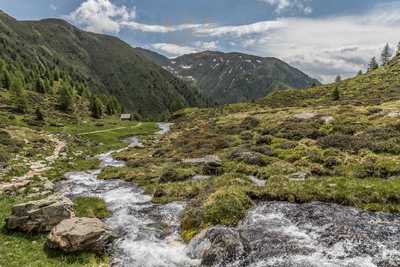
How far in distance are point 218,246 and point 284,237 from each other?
393 centimetres

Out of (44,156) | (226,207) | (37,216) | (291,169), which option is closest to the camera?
(37,216)

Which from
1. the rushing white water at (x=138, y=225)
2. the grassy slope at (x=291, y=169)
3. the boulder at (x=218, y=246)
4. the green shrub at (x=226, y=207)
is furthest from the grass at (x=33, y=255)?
the green shrub at (x=226, y=207)

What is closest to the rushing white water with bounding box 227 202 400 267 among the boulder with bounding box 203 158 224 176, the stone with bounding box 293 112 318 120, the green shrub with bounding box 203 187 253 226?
the green shrub with bounding box 203 187 253 226

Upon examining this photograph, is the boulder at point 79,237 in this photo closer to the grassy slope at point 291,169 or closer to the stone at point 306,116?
the grassy slope at point 291,169

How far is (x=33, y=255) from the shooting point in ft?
57.7

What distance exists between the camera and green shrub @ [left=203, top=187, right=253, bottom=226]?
71.4 ft

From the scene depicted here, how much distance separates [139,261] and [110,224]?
245 inches

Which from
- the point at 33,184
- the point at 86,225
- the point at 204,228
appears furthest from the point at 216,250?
the point at 33,184

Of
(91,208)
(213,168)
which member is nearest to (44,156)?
(91,208)

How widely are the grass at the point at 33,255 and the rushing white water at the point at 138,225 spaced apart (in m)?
1.57

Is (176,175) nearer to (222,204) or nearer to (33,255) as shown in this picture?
(222,204)

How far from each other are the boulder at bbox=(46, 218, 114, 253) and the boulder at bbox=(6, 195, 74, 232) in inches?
80.4

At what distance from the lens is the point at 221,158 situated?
4138 centimetres

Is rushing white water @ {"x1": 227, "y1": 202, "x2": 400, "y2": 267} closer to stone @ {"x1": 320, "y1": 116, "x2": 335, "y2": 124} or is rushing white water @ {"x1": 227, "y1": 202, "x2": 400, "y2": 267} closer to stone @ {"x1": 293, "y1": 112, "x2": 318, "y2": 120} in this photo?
stone @ {"x1": 320, "y1": 116, "x2": 335, "y2": 124}
